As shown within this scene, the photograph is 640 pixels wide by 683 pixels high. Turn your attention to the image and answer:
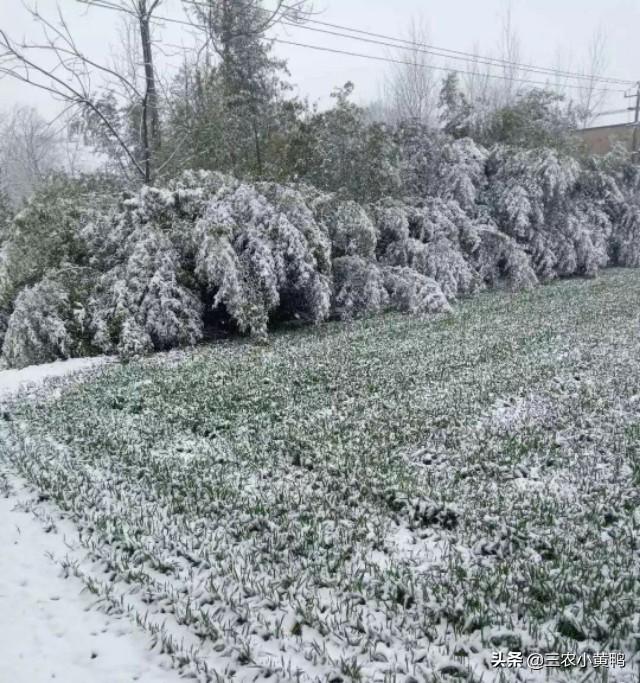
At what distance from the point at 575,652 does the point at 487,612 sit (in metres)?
0.42

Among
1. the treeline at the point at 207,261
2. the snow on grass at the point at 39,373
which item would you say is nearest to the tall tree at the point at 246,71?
the treeline at the point at 207,261

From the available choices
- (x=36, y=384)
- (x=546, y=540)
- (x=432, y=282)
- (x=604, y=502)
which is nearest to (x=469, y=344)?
(x=432, y=282)

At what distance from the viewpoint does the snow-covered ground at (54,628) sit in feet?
8.30

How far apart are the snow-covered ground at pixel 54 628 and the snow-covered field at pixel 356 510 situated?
0.19ft

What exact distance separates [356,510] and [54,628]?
200cm

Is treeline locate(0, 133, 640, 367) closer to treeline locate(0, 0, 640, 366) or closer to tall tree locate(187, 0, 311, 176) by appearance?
treeline locate(0, 0, 640, 366)

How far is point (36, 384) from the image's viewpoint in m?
7.46

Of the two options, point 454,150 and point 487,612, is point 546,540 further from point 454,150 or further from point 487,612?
point 454,150

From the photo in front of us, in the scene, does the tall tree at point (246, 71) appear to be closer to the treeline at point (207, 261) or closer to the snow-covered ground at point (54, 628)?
the treeline at point (207, 261)

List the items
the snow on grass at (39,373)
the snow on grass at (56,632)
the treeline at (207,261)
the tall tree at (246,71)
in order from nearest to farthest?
1. the snow on grass at (56,632)
2. the snow on grass at (39,373)
3. the treeline at (207,261)
4. the tall tree at (246,71)

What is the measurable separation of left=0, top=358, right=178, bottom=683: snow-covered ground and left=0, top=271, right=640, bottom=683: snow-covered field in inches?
2.2

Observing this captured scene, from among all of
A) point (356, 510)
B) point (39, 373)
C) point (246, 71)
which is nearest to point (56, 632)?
point (356, 510)

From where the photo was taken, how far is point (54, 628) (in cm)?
283

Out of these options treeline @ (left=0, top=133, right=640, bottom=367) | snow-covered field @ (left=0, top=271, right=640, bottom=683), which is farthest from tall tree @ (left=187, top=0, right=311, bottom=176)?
snow-covered field @ (left=0, top=271, right=640, bottom=683)
